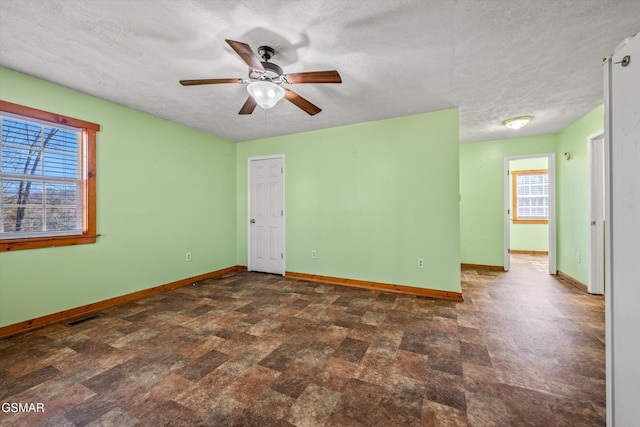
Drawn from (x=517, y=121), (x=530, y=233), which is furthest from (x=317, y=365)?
(x=530, y=233)

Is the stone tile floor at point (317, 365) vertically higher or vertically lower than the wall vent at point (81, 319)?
lower

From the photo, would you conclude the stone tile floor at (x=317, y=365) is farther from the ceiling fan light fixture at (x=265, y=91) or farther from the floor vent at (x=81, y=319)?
the ceiling fan light fixture at (x=265, y=91)

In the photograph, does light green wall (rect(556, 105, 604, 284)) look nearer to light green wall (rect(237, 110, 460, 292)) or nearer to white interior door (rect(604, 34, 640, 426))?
light green wall (rect(237, 110, 460, 292))

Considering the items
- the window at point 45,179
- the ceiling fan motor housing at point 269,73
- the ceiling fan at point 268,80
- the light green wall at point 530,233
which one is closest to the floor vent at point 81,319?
the window at point 45,179

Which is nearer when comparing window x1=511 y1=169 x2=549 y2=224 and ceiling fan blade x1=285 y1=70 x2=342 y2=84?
ceiling fan blade x1=285 y1=70 x2=342 y2=84

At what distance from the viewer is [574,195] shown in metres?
4.04

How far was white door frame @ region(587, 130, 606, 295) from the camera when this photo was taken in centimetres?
351

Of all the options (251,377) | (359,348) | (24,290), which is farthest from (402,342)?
(24,290)

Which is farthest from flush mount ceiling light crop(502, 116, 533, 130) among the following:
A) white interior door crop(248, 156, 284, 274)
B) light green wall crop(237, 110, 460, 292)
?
white interior door crop(248, 156, 284, 274)

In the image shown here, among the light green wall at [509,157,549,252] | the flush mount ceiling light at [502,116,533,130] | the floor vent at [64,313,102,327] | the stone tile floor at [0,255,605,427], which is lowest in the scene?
the stone tile floor at [0,255,605,427]

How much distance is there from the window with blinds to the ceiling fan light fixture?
92.2 inches

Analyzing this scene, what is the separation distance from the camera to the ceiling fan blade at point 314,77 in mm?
1887

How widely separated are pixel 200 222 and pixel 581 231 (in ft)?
19.4

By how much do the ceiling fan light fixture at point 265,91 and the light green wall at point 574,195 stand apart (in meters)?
4.05
